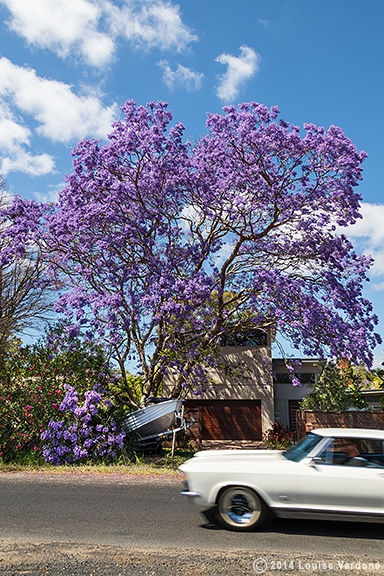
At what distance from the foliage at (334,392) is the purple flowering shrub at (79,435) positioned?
7011 mm

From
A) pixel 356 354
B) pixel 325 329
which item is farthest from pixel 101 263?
pixel 356 354

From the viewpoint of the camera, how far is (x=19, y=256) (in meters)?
15.7

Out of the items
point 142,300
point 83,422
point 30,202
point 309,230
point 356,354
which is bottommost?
point 83,422

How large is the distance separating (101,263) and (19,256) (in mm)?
2621

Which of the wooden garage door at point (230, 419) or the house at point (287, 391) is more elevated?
the house at point (287, 391)

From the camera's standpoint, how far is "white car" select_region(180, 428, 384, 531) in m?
6.30

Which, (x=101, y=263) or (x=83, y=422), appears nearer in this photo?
(x=83, y=422)

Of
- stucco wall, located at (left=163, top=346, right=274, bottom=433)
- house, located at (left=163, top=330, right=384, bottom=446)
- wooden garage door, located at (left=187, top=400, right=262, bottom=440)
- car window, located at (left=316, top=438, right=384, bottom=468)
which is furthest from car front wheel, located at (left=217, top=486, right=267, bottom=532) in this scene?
wooden garage door, located at (left=187, top=400, right=262, bottom=440)

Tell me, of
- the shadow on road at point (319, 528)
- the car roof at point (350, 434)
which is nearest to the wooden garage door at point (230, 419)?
the shadow on road at point (319, 528)

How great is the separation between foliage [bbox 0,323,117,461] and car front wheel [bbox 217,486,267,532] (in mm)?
8251

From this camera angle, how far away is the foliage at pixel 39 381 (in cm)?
1365

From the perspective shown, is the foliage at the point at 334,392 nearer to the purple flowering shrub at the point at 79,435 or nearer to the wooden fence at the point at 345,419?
the wooden fence at the point at 345,419

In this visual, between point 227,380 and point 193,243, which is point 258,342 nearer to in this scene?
point 227,380

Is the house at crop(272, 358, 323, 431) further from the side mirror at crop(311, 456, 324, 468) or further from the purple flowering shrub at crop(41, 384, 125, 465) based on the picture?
the side mirror at crop(311, 456, 324, 468)
